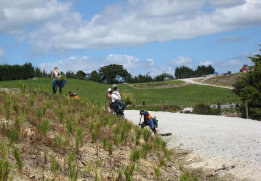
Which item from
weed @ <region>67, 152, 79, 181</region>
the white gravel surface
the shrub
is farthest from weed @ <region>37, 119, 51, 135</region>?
the shrub

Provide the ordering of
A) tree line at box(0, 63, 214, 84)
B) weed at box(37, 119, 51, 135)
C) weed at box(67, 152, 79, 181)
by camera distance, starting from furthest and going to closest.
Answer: tree line at box(0, 63, 214, 84) < weed at box(37, 119, 51, 135) < weed at box(67, 152, 79, 181)

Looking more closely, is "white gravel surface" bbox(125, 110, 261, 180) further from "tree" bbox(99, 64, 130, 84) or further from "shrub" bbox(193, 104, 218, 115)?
"tree" bbox(99, 64, 130, 84)

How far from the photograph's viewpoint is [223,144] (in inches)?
488

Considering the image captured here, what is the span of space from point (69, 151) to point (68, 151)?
4cm

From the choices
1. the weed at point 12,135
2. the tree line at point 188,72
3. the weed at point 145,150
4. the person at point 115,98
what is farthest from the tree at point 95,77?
the weed at point 12,135

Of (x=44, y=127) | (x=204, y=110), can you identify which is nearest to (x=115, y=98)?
(x=44, y=127)

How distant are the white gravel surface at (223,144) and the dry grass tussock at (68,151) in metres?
1.27

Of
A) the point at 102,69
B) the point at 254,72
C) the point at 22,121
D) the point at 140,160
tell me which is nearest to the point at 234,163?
the point at 140,160

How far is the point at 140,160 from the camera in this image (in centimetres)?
938

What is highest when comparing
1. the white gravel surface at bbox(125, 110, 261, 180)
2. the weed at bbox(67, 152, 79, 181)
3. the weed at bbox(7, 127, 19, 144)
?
the weed at bbox(7, 127, 19, 144)

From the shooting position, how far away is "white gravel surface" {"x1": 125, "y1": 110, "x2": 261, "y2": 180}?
952 cm

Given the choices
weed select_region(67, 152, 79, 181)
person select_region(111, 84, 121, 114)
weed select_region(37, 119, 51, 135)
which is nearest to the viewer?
weed select_region(67, 152, 79, 181)

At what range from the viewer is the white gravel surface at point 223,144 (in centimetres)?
952

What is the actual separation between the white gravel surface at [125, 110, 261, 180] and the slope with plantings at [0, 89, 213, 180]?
1194mm
